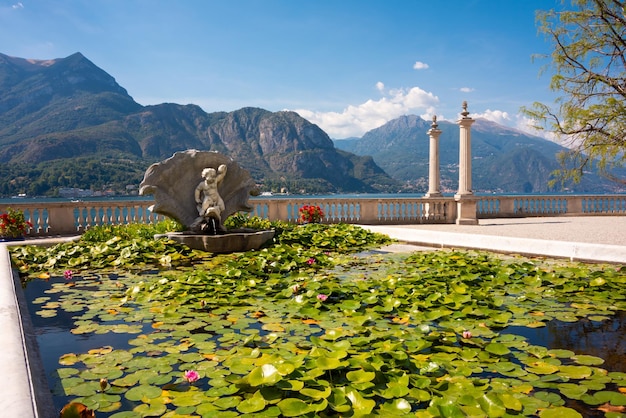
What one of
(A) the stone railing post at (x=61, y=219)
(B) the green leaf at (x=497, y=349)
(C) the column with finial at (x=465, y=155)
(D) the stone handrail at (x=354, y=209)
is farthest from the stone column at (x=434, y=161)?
(B) the green leaf at (x=497, y=349)

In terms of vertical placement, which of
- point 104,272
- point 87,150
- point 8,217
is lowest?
point 104,272

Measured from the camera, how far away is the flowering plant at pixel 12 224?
1202cm

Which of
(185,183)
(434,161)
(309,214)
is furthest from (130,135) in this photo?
(185,183)

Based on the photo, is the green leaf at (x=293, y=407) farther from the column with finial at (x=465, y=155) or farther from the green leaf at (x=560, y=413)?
the column with finial at (x=465, y=155)

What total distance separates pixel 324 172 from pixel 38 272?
5970 inches

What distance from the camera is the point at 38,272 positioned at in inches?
291

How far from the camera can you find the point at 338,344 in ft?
11.0

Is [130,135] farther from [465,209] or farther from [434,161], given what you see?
[465,209]

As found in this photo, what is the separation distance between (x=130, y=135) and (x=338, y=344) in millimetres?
147467

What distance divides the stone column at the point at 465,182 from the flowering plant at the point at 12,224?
16.3 meters

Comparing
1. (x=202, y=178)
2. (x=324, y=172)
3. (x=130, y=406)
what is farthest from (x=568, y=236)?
(x=324, y=172)

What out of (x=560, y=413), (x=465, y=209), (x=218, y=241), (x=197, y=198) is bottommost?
(x=560, y=413)

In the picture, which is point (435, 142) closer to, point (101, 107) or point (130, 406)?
point (130, 406)

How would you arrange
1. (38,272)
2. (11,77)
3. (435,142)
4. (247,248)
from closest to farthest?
(38,272) < (247,248) < (435,142) < (11,77)
